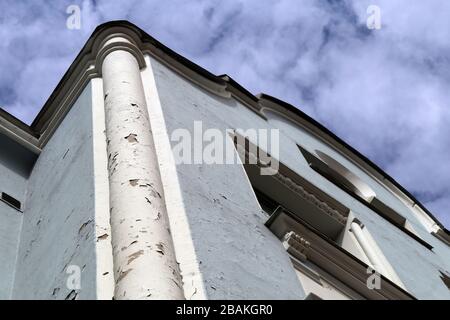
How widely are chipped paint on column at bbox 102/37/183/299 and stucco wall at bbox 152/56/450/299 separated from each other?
30 cm

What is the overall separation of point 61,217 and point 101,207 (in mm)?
870

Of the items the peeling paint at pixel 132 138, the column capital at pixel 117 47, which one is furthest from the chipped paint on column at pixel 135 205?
the column capital at pixel 117 47

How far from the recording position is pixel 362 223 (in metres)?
8.92

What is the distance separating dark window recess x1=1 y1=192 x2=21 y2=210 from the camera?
7500 millimetres

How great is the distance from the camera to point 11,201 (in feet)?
25.0

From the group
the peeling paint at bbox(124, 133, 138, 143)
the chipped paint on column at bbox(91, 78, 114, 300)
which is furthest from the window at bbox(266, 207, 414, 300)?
the chipped paint on column at bbox(91, 78, 114, 300)

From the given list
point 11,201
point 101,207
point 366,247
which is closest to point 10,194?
point 11,201

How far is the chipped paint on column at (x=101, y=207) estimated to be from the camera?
4.46 metres

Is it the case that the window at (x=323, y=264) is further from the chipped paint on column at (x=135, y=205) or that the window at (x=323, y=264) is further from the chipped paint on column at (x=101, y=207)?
the chipped paint on column at (x=101, y=207)

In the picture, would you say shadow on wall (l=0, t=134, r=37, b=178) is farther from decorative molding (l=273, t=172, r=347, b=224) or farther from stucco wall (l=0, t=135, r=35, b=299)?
decorative molding (l=273, t=172, r=347, b=224)

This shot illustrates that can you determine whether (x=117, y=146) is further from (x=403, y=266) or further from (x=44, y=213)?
(x=403, y=266)

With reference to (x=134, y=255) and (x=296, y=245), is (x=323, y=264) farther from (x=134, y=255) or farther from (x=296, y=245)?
(x=134, y=255)

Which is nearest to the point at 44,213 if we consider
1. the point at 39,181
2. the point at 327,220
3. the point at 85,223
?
the point at 39,181

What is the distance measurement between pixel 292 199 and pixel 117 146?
128 inches
